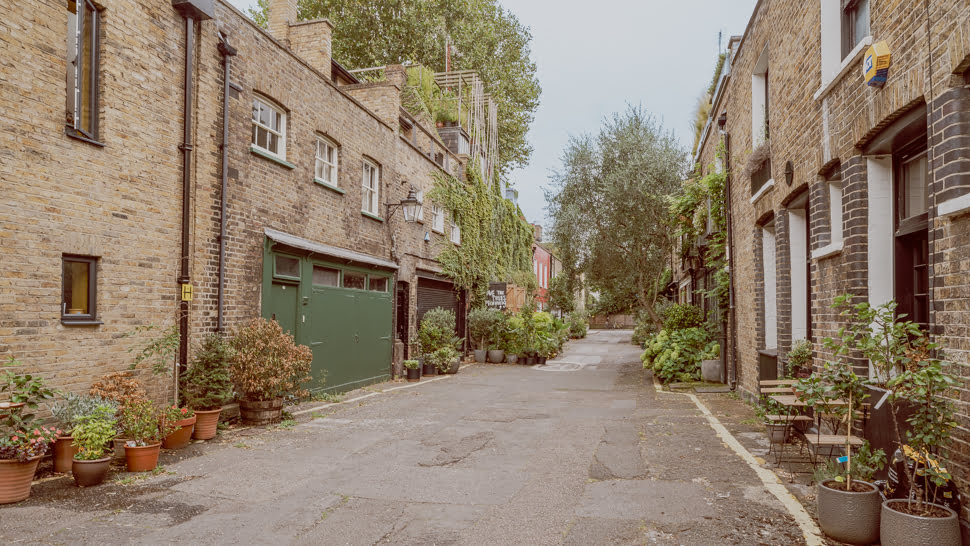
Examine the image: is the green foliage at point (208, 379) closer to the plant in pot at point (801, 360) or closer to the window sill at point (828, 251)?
the plant in pot at point (801, 360)

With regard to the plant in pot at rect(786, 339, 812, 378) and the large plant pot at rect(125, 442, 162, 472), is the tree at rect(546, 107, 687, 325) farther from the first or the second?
the large plant pot at rect(125, 442, 162, 472)

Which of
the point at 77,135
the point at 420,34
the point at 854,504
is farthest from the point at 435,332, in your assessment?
the point at 420,34

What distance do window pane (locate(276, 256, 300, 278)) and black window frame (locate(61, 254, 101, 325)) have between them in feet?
12.0

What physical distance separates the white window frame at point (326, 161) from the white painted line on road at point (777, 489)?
27.2 ft

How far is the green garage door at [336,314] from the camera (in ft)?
35.7

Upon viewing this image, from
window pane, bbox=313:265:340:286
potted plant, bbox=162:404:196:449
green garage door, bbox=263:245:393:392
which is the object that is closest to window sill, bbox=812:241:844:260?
potted plant, bbox=162:404:196:449

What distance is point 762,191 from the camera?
9758mm

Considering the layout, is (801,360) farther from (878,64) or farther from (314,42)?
(314,42)

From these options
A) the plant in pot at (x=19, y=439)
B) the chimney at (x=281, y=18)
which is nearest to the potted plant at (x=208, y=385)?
the plant in pot at (x=19, y=439)

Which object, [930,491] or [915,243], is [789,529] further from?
[915,243]

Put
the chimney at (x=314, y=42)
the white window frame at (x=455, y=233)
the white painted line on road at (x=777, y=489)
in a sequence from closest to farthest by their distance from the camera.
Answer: the white painted line on road at (x=777, y=489), the chimney at (x=314, y=42), the white window frame at (x=455, y=233)

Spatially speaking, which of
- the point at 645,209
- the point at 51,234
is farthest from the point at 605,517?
the point at 645,209

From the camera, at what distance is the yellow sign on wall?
5113 mm

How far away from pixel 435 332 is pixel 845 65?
1250 centimetres
